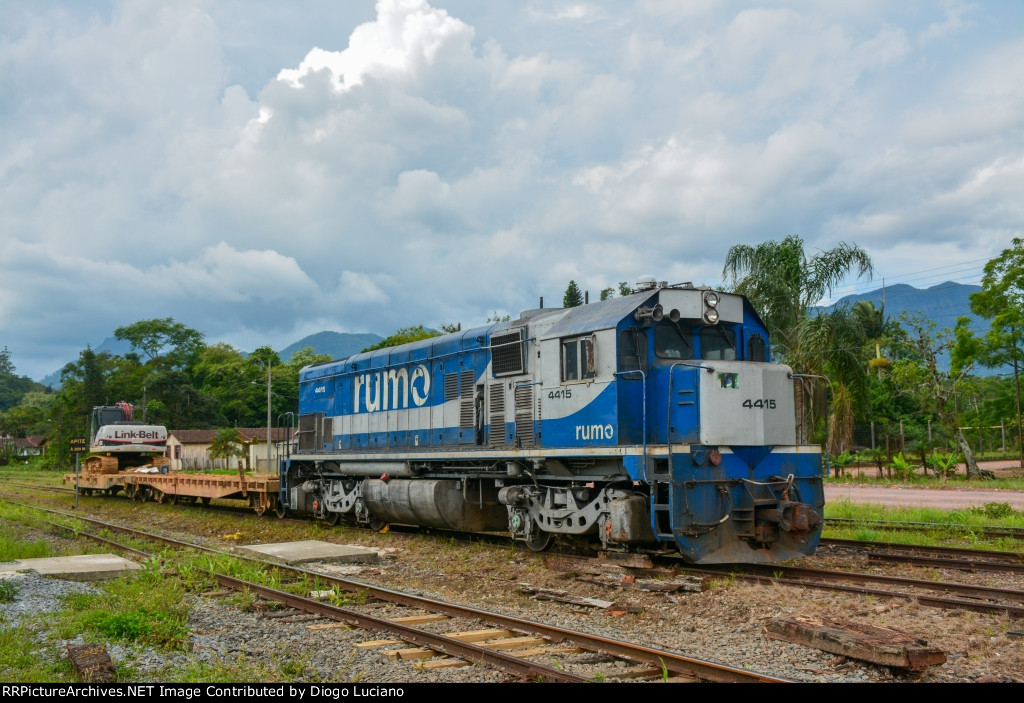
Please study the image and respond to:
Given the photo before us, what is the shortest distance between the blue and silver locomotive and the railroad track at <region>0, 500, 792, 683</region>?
283 centimetres

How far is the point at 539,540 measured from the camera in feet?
40.3

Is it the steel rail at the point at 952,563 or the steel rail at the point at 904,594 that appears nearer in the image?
the steel rail at the point at 904,594

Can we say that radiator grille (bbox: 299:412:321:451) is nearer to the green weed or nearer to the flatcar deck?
the flatcar deck

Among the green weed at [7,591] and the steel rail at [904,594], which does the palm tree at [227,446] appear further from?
the steel rail at [904,594]

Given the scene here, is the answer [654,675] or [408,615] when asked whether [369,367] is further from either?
[654,675]

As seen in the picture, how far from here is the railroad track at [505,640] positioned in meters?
5.89

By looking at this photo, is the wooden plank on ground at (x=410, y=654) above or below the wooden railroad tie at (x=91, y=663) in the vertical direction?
below

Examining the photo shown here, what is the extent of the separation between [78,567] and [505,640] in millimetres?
6994

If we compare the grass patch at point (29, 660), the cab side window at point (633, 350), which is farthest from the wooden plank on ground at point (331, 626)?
the cab side window at point (633, 350)

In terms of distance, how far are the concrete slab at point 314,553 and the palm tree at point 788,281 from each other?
691 inches

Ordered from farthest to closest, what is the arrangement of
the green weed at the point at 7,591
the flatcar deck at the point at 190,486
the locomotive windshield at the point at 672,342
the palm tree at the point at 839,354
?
the palm tree at the point at 839,354, the flatcar deck at the point at 190,486, the locomotive windshield at the point at 672,342, the green weed at the point at 7,591

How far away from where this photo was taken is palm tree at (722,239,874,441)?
26422 millimetres

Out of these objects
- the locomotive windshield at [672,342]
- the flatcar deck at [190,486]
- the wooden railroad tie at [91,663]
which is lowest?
the wooden railroad tie at [91,663]
